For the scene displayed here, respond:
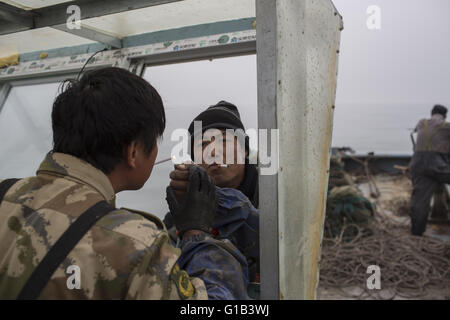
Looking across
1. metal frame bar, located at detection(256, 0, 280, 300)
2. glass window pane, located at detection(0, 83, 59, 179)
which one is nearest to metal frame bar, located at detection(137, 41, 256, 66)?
glass window pane, located at detection(0, 83, 59, 179)

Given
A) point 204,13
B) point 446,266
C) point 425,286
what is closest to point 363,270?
point 425,286

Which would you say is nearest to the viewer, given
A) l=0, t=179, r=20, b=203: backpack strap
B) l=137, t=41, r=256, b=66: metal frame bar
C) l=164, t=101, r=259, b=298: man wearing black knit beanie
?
l=0, t=179, r=20, b=203: backpack strap

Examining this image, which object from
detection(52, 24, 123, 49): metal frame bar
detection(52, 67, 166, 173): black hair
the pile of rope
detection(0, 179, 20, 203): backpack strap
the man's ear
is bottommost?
the pile of rope

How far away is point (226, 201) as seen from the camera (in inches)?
54.4

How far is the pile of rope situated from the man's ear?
3.75 metres

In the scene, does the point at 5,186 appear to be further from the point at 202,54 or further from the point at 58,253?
the point at 202,54

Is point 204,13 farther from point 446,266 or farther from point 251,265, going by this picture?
point 446,266

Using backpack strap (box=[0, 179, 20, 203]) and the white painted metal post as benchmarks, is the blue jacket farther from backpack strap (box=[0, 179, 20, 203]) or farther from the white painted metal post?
backpack strap (box=[0, 179, 20, 203])

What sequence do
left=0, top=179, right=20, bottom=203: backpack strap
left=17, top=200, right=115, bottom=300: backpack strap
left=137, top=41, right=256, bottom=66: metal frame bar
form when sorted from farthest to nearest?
left=137, top=41, right=256, bottom=66: metal frame bar → left=0, top=179, right=20, bottom=203: backpack strap → left=17, top=200, right=115, bottom=300: backpack strap

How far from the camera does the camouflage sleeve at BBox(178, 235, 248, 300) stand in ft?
3.08

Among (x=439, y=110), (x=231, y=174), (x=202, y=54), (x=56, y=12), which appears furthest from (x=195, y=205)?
(x=439, y=110)

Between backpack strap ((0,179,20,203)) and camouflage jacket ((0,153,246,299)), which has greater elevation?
backpack strap ((0,179,20,203))

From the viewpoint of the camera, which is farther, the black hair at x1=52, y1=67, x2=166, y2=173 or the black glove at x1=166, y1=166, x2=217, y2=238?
the black glove at x1=166, y1=166, x2=217, y2=238

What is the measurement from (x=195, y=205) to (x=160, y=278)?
1.29 ft
